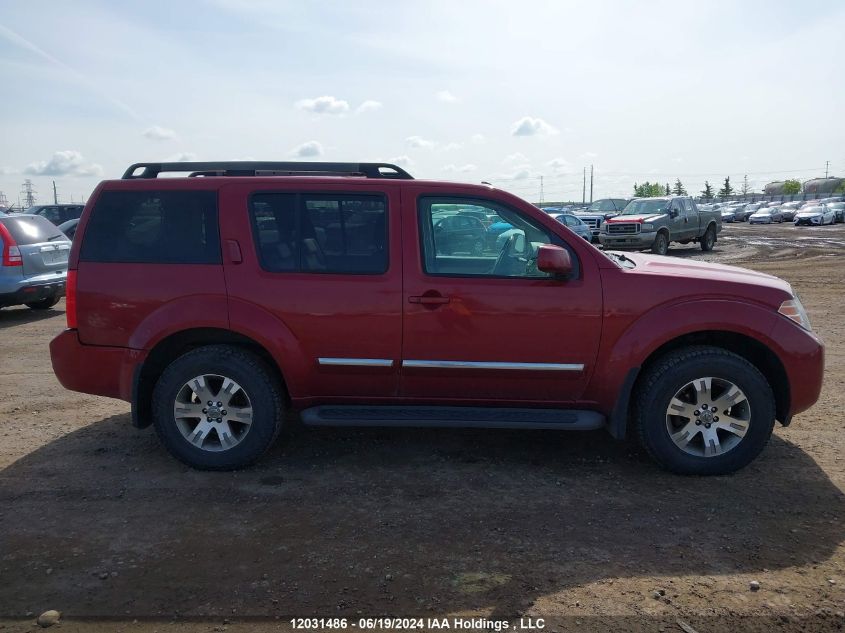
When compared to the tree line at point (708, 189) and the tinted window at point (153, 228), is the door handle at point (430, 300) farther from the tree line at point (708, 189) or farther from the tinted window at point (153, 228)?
the tree line at point (708, 189)

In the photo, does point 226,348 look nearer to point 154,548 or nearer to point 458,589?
point 154,548

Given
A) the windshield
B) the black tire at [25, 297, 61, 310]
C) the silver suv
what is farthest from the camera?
the windshield

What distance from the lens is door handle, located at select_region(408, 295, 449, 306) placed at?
4367 millimetres

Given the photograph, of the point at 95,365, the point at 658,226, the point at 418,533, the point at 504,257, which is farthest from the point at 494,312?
the point at 658,226

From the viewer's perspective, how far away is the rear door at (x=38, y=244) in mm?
10375

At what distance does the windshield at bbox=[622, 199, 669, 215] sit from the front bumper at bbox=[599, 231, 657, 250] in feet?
3.79

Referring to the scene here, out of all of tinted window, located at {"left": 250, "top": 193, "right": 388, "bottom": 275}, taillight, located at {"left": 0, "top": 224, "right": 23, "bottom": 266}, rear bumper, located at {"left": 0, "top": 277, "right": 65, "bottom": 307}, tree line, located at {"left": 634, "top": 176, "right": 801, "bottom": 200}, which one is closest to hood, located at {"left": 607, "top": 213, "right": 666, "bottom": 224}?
rear bumper, located at {"left": 0, "top": 277, "right": 65, "bottom": 307}

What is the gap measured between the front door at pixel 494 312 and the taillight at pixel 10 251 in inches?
323

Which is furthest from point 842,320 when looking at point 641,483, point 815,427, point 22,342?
point 22,342

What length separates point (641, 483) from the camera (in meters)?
4.40

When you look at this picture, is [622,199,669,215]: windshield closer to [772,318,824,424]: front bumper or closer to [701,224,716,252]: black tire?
[701,224,716,252]: black tire

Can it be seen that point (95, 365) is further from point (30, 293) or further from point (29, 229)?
point (29, 229)

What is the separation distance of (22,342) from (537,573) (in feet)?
26.6

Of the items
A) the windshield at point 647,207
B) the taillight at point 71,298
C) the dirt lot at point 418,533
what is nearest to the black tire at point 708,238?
the windshield at point 647,207
